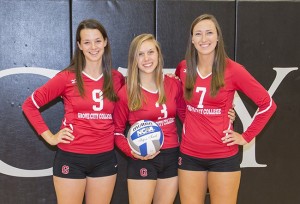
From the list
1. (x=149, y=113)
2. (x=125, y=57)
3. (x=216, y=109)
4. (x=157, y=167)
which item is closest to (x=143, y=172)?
(x=157, y=167)

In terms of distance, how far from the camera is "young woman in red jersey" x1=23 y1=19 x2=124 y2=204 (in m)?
2.13

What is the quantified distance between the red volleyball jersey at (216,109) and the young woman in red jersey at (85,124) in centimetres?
49

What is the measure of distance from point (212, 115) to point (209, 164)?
0.28 m

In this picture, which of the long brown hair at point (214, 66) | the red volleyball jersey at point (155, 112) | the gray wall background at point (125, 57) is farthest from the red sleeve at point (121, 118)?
Result: the gray wall background at point (125, 57)

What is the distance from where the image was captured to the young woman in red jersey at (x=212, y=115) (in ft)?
6.86

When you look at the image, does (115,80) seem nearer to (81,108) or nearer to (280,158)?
(81,108)

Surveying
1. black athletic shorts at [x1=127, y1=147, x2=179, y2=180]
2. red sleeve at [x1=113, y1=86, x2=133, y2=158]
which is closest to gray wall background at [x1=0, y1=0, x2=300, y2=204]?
red sleeve at [x1=113, y1=86, x2=133, y2=158]

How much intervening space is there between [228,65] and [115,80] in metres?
0.67

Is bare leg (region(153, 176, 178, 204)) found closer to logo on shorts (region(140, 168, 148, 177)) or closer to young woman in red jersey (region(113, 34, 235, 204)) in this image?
young woman in red jersey (region(113, 34, 235, 204))

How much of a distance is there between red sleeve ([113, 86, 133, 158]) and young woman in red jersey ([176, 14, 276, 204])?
13.6 inches

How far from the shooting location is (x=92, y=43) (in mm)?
2133

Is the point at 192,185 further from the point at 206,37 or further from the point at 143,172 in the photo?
the point at 206,37

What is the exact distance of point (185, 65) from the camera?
2340mm

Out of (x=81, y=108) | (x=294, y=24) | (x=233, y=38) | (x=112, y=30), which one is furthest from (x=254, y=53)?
(x=81, y=108)
